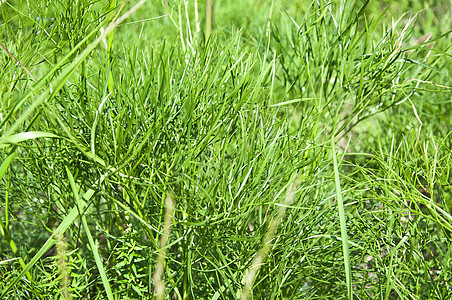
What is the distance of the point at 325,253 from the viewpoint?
69cm

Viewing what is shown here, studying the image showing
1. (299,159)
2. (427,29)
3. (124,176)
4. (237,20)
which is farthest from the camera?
(237,20)

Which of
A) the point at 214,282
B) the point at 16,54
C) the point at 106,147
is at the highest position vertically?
the point at 16,54

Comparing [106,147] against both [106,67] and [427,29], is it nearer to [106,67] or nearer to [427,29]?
[106,67]

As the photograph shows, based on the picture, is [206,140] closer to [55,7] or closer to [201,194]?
[201,194]

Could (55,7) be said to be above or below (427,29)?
above

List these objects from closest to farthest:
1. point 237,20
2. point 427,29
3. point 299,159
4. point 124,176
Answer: point 124,176
point 299,159
point 427,29
point 237,20

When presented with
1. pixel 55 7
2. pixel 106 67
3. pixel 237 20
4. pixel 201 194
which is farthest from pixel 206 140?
pixel 237 20

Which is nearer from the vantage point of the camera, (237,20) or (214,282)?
(214,282)

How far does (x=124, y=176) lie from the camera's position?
594 millimetres

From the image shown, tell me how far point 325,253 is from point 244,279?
0.14m

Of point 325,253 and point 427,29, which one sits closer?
point 325,253

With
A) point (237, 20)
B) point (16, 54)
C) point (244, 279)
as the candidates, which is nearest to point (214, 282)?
point (244, 279)

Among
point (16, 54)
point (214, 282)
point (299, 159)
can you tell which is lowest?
point (214, 282)

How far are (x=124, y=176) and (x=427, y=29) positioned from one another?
155cm
